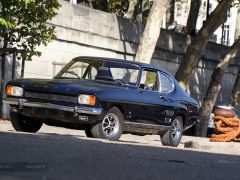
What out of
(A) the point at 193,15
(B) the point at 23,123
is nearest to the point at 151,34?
(B) the point at 23,123

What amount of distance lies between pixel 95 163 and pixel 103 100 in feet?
13.2

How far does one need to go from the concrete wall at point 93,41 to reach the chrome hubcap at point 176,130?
758cm

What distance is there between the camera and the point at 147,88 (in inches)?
558

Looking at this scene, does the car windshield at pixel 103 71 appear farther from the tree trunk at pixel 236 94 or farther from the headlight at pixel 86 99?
the tree trunk at pixel 236 94

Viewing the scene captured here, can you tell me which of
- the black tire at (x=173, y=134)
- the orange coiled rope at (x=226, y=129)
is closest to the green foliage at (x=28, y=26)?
the orange coiled rope at (x=226, y=129)

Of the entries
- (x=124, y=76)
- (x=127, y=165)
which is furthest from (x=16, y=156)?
(x=124, y=76)

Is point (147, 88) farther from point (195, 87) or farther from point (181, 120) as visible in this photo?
point (195, 87)

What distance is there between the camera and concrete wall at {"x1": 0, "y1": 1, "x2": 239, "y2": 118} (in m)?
22.4

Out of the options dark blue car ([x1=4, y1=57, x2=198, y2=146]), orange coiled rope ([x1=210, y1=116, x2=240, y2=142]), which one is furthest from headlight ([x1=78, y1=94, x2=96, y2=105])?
orange coiled rope ([x1=210, y1=116, x2=240, y2=142])

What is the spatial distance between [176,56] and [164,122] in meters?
16.4

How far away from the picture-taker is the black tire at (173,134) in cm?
1486

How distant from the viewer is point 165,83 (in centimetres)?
1484

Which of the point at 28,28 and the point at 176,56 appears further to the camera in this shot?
the point at 176,56

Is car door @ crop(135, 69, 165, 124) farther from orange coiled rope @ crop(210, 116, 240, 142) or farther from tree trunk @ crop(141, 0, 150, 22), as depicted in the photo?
tree trunk @ crop(141, 0, 150, 22)
